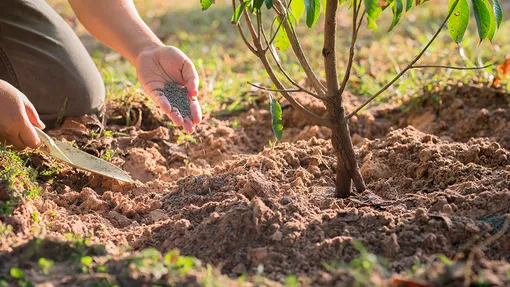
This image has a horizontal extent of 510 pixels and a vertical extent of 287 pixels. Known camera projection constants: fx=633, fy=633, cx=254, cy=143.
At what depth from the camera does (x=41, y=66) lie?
10.7 feet

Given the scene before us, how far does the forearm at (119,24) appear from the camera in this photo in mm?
2941

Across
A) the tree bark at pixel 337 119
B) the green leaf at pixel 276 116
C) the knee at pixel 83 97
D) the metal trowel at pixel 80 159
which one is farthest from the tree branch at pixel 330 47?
the knee at pixel 83 97

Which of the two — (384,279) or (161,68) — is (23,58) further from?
(384,279)

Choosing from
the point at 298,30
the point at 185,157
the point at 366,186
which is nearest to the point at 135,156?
the point at 185,157

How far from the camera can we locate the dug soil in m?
1.90

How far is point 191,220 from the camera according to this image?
222cm

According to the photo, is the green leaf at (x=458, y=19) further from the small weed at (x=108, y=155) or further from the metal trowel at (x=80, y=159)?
the small weed at (x=108, y=155)

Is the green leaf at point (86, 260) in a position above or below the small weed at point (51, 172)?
below

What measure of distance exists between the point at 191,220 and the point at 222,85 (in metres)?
1.92

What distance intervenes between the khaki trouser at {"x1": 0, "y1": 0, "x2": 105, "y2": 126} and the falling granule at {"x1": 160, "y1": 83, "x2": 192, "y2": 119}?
0.68 m

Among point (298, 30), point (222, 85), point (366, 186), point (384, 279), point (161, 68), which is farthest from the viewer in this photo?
point (298, 30)

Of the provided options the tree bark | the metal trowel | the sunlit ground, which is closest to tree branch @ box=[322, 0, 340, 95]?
the tree bark

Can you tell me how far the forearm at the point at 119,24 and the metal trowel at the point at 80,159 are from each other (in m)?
0.52

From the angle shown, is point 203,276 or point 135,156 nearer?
point 203,276
